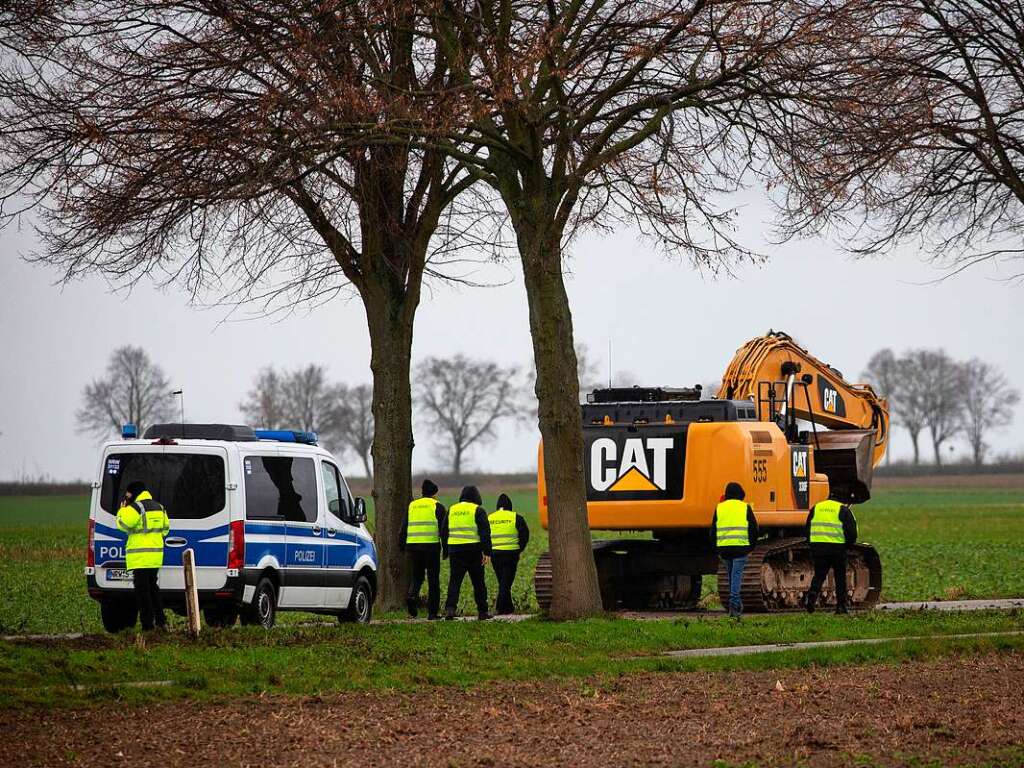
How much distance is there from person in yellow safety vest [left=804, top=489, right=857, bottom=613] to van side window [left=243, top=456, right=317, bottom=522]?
6.65 m

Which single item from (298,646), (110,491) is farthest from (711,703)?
(110,491)

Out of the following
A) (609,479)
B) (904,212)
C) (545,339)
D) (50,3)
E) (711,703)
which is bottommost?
(711,703)

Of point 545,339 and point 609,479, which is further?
point 609,479

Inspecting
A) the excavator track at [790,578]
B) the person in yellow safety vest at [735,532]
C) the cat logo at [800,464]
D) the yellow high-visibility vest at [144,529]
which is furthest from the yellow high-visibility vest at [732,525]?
the yellow high-visibility vest at [144,529]

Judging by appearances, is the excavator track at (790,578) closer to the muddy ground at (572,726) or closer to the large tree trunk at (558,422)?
the large tree trunk at (558,422)

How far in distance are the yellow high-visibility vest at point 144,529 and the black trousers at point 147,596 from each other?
151mm

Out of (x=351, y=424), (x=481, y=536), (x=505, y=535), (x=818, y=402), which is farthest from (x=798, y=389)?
(x=351, y=424)

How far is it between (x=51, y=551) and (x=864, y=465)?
83.5ft

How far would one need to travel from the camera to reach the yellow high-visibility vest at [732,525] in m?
20.7

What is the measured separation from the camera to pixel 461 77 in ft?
63.0

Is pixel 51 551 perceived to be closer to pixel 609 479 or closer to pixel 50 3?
pixel 609 479

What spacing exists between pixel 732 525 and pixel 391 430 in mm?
5350

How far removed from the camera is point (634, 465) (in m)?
22.5

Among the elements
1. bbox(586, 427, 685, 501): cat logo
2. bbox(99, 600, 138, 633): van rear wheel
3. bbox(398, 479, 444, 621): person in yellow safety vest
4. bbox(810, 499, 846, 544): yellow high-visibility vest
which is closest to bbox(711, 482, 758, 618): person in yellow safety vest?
bbox(810, 499, 846, 544): yellow high-visibility vest
